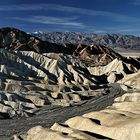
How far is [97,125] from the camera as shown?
222 ft

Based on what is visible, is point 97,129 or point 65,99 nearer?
point 97,129

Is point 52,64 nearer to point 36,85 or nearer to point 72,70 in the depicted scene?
point 72,70

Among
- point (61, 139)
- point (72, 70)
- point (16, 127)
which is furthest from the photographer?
point (72, 70)

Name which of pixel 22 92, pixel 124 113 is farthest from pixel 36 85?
pixel 124 113

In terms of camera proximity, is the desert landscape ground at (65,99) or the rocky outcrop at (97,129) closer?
the rocky outcrop at (97,129)

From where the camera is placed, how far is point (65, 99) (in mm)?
123375

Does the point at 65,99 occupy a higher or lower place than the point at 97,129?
lower

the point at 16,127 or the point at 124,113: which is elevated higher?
the point at 124,113

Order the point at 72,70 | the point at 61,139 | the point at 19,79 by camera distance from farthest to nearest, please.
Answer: the point at 72,70 → the point at 19,79 → the point at 61,139

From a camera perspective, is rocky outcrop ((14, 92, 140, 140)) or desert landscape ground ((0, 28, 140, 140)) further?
desert landscape ground ((0, 28, 140, 140))

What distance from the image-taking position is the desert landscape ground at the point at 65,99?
66312 millimetres

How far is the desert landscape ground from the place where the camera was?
6631 cm

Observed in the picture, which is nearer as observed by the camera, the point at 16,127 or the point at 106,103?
the point at 16,127

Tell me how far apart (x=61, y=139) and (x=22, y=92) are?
242 ft
